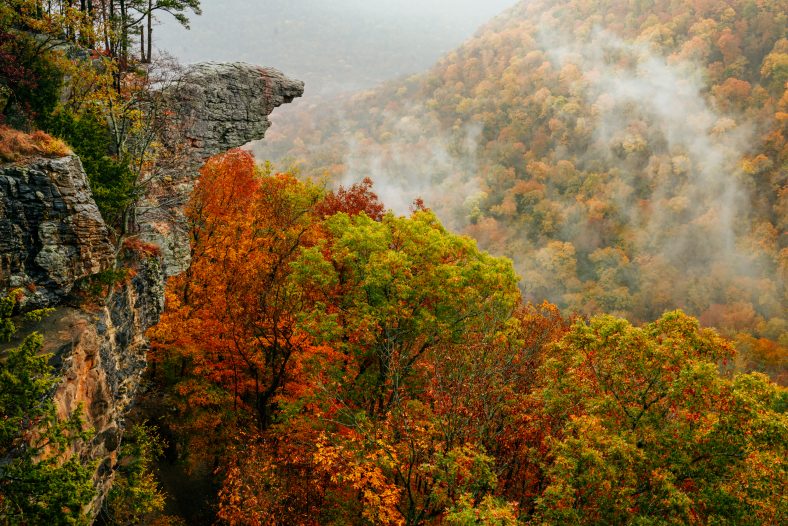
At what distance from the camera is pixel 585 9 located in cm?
17050

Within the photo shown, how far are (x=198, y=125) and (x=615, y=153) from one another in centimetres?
12280

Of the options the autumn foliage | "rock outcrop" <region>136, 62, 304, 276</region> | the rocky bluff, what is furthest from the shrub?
the autumn foliage

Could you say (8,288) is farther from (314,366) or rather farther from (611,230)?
(611,230)

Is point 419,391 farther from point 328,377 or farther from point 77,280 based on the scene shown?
point 77,280

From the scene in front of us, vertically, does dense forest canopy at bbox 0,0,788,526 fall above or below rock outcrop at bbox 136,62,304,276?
below

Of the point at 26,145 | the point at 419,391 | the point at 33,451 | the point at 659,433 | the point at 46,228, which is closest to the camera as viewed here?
the point at 33,451

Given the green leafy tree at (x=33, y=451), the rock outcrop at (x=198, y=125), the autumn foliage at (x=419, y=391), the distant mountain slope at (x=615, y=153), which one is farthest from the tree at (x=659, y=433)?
the distant mountain slope at (x=615, y=153)

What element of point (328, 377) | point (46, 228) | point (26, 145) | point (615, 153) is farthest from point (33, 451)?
point (615, 153)

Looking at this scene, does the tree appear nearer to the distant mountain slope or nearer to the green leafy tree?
the green leafy tree

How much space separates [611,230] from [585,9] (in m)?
91.6

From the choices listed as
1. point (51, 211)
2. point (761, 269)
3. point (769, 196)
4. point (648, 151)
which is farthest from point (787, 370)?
point (51, 211)

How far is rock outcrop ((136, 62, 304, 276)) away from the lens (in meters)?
22.5

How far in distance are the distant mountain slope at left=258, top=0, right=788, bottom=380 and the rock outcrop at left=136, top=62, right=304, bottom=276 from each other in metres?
62.4

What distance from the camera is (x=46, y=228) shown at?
46.4 ft
